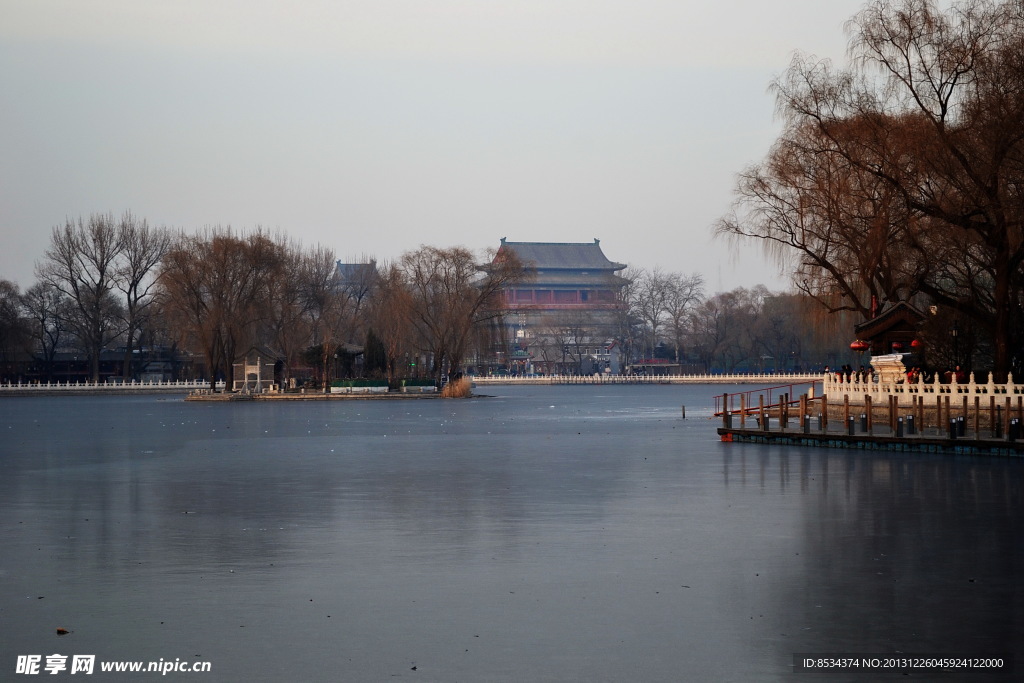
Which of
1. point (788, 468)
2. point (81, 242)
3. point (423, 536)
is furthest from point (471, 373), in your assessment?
point (423, 536)

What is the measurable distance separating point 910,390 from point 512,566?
69.6ft

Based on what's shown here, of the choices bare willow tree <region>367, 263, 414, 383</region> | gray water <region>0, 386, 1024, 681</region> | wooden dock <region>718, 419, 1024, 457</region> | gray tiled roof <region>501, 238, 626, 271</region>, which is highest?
gray tiled roof <region>501, 238, 626, 271</region>

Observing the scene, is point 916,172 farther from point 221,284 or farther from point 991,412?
point 221,284

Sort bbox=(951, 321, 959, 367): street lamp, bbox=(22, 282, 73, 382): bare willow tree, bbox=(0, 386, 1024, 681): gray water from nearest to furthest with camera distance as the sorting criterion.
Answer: bbox=(0, 386, 1024, 681): gray water → bbox=(951, 321, 959, 367): street lamp → bbox=(22, 282, 73, 382): bare willow tree

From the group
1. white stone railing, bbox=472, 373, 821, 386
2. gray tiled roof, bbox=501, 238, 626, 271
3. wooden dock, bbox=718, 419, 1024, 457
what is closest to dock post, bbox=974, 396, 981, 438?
wooden dock, bbox=718, 419, 1024, 457

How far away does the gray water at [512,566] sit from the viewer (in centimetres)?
893

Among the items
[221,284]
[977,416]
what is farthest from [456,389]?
[977,416]

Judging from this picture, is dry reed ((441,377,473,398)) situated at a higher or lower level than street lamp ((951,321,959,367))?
lower

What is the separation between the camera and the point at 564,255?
164 m

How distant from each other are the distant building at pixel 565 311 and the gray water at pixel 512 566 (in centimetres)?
11193

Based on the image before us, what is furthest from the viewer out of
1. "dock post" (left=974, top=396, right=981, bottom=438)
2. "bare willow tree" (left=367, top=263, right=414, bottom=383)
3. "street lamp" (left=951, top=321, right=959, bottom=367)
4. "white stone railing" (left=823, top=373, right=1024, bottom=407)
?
"bare willow tree" (left=367, top=263, right=414, bottom=383)

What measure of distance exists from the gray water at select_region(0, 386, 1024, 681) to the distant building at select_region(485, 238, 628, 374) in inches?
4407

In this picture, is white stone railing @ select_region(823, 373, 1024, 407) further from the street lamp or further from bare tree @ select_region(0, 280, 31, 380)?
bare tree @ select_region(0, 280, 31, 380)

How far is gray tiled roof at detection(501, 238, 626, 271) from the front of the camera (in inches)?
6383
